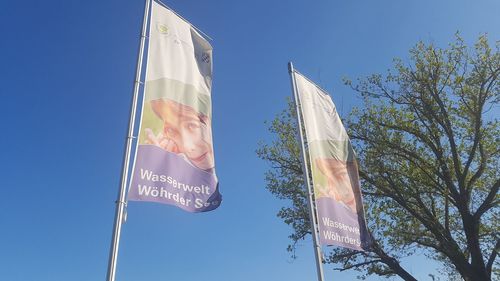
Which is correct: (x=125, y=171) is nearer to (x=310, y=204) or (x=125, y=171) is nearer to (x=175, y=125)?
(x=175, y=125)

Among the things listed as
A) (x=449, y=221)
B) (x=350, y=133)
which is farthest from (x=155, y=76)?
(x=449, y=221)

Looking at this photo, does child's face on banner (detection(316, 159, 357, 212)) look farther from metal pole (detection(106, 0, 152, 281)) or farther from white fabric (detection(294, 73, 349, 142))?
metal pole (detection(106, 0, 152, 281))

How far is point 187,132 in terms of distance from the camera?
32.5 feet

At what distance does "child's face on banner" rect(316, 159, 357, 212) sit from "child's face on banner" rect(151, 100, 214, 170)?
368 cm

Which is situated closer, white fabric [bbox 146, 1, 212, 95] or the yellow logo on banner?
white fabric [bbox 146, 1, 212, 95]

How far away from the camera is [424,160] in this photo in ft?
76.2

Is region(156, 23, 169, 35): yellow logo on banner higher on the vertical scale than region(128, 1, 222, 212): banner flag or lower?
higher

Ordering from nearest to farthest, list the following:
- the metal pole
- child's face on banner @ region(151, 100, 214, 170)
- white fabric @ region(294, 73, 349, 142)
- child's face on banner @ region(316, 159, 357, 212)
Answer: the metal pole < child's face on banner @ region(151, 100, 214, 170) < child's face on banner @ region(316, 159, 357, 212) < white fabric @ region(294, 73, 349, 142)

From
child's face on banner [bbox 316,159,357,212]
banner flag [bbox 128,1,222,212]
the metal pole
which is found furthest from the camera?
child's face on banner [bbox 316,159,357,212]

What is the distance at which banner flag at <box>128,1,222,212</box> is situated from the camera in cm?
886

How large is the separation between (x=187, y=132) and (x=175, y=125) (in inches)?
12.6

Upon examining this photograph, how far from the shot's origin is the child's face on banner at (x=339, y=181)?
498 inches

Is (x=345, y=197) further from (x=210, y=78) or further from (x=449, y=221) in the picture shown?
(x=449, y=221)

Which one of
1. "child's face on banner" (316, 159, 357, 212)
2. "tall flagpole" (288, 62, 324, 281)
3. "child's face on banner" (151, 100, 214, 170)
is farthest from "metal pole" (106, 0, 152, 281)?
"child's face on banner" (316, 159, 357, 212)
